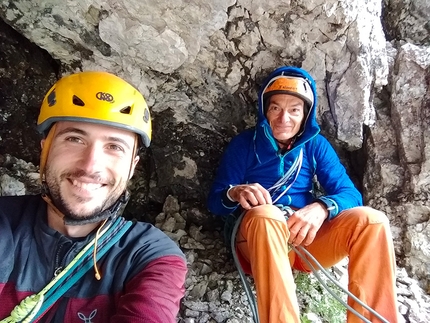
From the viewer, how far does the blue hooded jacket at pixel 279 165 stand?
2850 millimetres

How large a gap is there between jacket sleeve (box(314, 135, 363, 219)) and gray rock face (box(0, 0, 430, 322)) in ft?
1.40

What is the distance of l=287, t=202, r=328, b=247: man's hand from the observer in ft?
8.03

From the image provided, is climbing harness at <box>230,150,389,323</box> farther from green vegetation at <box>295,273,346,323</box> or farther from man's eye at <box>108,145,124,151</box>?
man's eye at <box>108,145,124,151</box>

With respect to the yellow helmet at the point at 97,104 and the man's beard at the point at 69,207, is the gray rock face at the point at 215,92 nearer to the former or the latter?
the yellow helmet at the point at 97,104

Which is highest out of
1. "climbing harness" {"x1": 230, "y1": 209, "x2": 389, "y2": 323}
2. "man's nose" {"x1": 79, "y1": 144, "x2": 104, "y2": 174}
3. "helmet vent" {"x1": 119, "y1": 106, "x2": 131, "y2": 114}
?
"helmet vent" {"x1": 119, "y1": 106, "x2": 131, "y2": 114}

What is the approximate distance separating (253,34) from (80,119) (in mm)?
1651

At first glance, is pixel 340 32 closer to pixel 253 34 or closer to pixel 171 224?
pixel 253 34

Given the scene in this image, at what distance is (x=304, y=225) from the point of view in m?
2.45

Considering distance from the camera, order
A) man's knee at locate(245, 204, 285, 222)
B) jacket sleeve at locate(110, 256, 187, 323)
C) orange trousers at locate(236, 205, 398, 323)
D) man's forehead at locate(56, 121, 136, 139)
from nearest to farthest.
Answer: jacket sleeve at locate(110, 256, 187, 323)
man's forehead at locate(56, 121, 136, 139)
orange trousers at locate(236, 205, 398, 323)
man's knee at locate(245, 204, 285, 222)

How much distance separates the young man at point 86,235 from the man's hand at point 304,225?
0.96 meters

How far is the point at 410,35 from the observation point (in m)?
4.03

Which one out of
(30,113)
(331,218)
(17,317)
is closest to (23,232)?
(17,317)

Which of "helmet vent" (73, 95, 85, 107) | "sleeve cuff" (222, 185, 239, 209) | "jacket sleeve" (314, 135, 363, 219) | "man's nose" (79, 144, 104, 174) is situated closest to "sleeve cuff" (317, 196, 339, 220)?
"jacket sleeve" (314, 135, 363, 219)

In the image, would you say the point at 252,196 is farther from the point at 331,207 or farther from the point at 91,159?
the point at 91,159
